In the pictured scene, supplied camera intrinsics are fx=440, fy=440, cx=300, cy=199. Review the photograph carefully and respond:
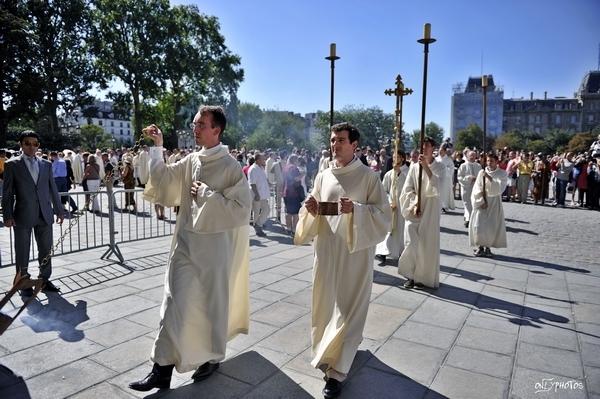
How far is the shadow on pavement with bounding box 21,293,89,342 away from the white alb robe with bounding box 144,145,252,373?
1.55 meters

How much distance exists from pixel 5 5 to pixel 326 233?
39.9 meters

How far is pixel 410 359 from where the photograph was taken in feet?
12.9

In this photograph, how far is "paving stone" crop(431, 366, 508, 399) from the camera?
3.36 m

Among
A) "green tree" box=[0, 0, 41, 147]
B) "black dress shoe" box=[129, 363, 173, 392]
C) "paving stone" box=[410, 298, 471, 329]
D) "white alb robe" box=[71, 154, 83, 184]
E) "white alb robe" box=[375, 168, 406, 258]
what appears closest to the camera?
"black dress shoe" box=[129, 363, 173, 392]

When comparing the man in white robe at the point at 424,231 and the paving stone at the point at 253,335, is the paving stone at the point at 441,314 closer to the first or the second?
the man in white robe at the point at 424,231

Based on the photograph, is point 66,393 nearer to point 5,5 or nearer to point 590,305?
point 590,305

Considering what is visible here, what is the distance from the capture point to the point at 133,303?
527 centimetres

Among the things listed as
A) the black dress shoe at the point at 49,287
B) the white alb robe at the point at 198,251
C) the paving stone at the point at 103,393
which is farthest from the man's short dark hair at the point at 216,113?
the black dress shoe at the point at 49,287

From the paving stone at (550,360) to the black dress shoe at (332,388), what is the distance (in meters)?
1.74

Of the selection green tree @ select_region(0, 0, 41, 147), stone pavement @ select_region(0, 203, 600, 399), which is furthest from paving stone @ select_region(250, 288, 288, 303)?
green tree @ select_region(0, 0, 41, 147)

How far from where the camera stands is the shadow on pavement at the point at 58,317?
4371 millimetres

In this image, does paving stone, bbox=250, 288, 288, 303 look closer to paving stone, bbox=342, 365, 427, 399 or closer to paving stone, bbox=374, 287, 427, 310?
paving stone, bbox=374, 287, 427, 310

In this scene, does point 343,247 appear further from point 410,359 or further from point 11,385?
point 11,385

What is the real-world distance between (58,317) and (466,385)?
4.18 meters
